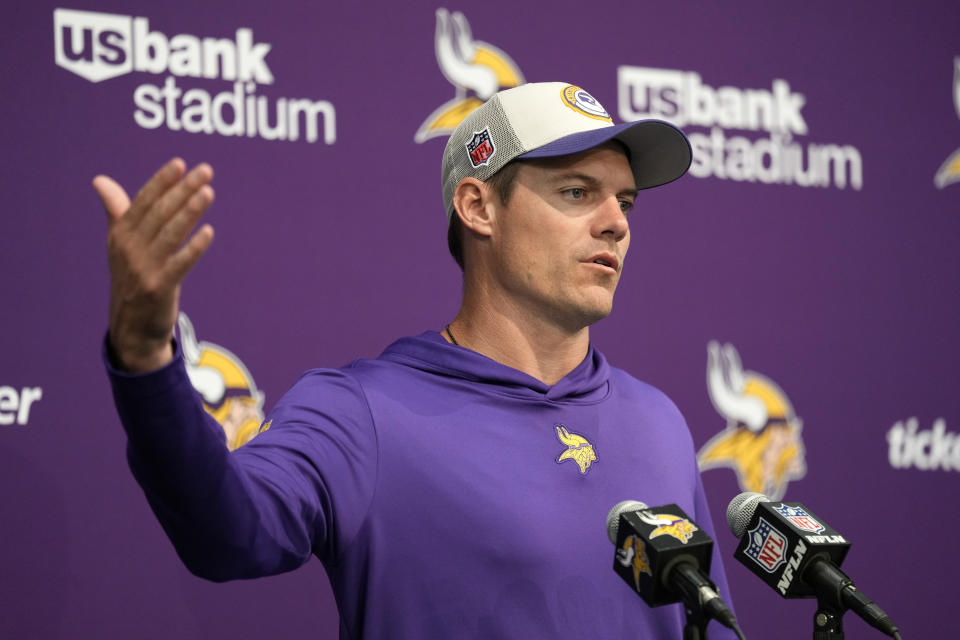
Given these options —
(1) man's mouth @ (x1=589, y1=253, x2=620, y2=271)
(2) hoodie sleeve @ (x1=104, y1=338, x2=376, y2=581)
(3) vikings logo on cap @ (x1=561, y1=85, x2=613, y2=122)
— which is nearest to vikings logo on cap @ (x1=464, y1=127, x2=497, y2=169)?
(3) vikings logo on cap @ (x1=561, y1=85, x2=613, y2=122)

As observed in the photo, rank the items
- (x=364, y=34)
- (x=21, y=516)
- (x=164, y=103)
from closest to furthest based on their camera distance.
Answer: (x=21, y=516)
(x=164, y=103)
(x=364, y=34)

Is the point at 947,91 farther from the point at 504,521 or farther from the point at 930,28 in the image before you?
the point at 504,521

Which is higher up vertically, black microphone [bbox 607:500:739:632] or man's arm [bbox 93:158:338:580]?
man's arm [bbox 93:158:338:580]

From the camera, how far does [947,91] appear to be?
2855 millimetres

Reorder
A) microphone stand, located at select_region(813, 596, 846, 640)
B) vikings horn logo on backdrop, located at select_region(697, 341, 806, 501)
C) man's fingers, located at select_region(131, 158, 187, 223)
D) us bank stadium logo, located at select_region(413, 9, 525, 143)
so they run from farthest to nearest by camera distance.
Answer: vikings horn logo on backdrop, located at select_region(697, 341, 806, 501)
us bank stadium logo, located at select_region(413, 9, 525, 143)
microphone stand, located at select_region(813, 596, 846, 640)
man's fingers, located at select_region(131, 158, 187, 223)

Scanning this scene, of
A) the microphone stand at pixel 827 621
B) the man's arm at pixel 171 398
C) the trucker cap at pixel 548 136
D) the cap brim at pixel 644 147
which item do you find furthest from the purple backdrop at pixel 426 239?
the microphone stand at pixel 827 621

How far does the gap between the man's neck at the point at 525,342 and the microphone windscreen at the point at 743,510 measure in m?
0.45

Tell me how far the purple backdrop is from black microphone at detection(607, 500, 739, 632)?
4.08 feet

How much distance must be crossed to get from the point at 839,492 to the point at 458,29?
1436 millimetres

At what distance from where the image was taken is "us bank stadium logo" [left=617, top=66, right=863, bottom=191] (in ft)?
8.47

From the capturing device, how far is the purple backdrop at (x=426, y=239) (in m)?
2.03

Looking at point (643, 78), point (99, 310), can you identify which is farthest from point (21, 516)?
point (643, 78)

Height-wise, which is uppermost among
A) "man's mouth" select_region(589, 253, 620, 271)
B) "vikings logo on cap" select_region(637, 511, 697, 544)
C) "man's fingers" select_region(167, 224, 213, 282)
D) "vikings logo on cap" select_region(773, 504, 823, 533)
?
"man's fingers" select_region(167, 224, 213, 282)

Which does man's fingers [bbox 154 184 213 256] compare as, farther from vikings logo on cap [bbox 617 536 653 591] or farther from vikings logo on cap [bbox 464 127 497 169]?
vikings logo on cap [bbox 464 127 497 169]
